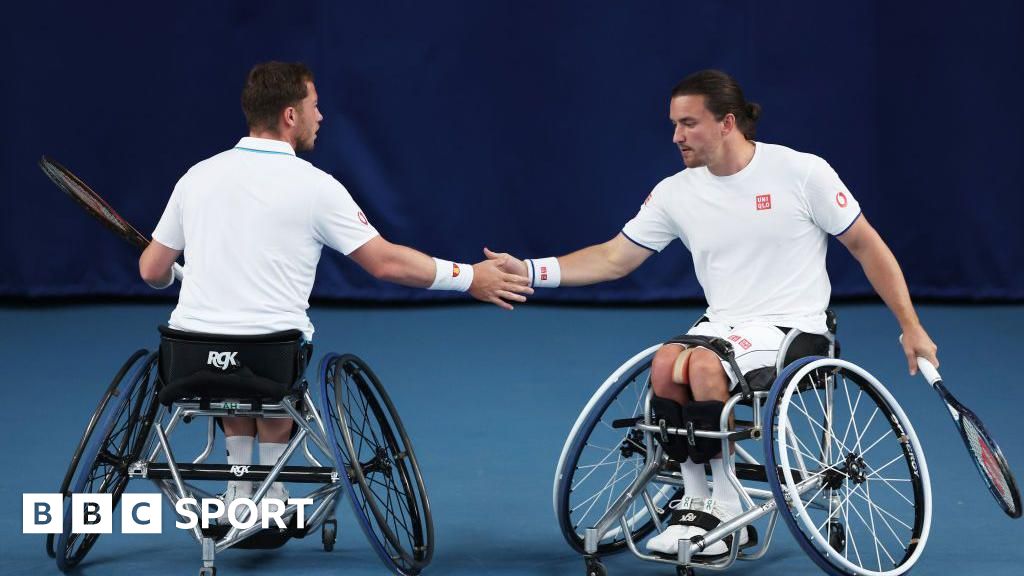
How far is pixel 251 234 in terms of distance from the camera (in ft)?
11.1

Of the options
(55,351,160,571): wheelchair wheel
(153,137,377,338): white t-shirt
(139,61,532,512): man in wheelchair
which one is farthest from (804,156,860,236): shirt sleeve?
(55,351,160,571): wheelchair wheel

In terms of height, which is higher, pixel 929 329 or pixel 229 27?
pixel 229 27

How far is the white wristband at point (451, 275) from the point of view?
3.64 meters

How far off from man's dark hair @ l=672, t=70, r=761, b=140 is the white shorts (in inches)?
21.4

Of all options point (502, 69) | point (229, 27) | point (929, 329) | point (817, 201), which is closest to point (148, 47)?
point (229, 27)

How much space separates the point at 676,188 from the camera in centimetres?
383

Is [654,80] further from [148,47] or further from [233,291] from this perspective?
[233,291]

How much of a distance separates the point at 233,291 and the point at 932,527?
6.68 feet

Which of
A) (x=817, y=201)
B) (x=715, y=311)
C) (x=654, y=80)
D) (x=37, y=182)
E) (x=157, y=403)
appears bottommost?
(x=157, y=403)

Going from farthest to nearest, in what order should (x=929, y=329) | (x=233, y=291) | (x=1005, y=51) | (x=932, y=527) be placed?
(x=1005, y=51) < (x=929, y=329) < (x=932, y=527) < (x=233, y=291)

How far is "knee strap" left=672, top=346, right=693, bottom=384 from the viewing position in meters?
3.44

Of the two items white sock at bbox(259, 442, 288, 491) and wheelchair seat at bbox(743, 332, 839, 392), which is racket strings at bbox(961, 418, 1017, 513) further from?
white sock at bbox(259, 442, 288, 491)

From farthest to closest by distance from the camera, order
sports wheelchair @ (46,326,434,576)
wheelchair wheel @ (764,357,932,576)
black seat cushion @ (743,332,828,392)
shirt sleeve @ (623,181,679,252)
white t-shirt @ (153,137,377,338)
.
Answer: shirt sleeve @ (623,181,679,252) → black seat cushion @ (743,332,828,392) → white t-shirt @ (153,137,377,338) → sports wheelchair @ (46,326,434,576) → wheelchair wheel @ (764,357,932,576)

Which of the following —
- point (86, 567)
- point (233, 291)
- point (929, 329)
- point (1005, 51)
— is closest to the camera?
point (233, 291)
